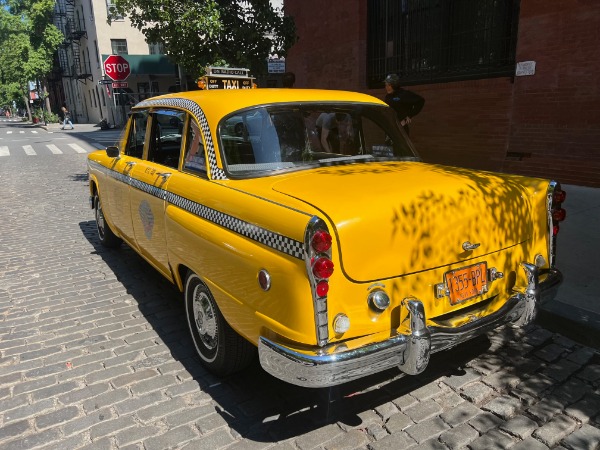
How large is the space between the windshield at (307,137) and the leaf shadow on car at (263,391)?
1442 millimetres

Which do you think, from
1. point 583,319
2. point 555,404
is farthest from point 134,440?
point 583,319

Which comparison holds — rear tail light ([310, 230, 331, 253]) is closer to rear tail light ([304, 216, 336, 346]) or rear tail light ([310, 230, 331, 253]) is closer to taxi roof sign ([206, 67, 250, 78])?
rear tail light ([304, 216, 336, 346])

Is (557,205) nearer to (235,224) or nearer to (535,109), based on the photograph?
(235,224)

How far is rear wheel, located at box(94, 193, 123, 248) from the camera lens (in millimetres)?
6124

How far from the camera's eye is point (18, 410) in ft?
9.80

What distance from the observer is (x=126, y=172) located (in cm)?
467

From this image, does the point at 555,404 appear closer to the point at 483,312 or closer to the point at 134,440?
the point at 483,312

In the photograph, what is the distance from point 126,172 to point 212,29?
4.54 meters

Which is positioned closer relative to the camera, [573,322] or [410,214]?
[410,214]

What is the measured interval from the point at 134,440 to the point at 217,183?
161 cm

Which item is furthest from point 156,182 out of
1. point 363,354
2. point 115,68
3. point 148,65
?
point 148,65

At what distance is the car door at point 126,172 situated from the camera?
4660 mm

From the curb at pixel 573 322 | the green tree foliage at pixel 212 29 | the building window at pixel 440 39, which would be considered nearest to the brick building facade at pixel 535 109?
the building window at pixel 440 39

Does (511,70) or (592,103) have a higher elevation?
(511,70)
